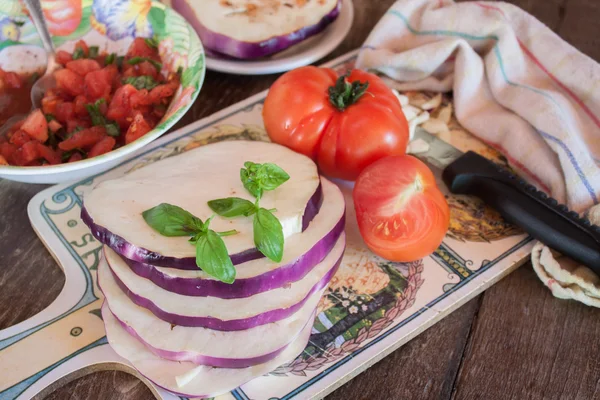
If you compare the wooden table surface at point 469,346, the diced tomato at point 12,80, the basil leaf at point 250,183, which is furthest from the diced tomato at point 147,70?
the basil leaf at point 250,183

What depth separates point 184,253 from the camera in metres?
1.00

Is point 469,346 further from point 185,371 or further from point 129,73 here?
point 129,73

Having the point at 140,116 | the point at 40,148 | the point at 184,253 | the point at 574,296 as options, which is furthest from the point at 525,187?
the point at 40,148

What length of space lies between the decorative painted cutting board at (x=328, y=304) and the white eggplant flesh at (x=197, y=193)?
20 cm

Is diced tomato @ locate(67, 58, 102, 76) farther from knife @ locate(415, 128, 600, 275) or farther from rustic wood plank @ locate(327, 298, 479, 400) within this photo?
rustic wood plank @ locate(327, 298, 479, 400)

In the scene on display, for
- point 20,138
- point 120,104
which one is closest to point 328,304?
point 120,104

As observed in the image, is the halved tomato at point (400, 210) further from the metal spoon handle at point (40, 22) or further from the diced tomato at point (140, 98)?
the metal spoon handle at point (40, 22)

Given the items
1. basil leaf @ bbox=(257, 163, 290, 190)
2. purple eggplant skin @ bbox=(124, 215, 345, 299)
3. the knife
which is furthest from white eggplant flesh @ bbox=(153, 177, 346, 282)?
the knife

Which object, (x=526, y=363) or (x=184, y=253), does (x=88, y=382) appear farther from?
(x=526, y=363)

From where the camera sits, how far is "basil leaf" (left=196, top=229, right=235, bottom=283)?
0.95 m

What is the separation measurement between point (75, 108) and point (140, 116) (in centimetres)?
20

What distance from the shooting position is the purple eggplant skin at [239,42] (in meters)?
1.65

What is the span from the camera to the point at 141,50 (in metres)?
1.58

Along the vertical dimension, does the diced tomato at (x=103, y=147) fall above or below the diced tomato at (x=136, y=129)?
below
